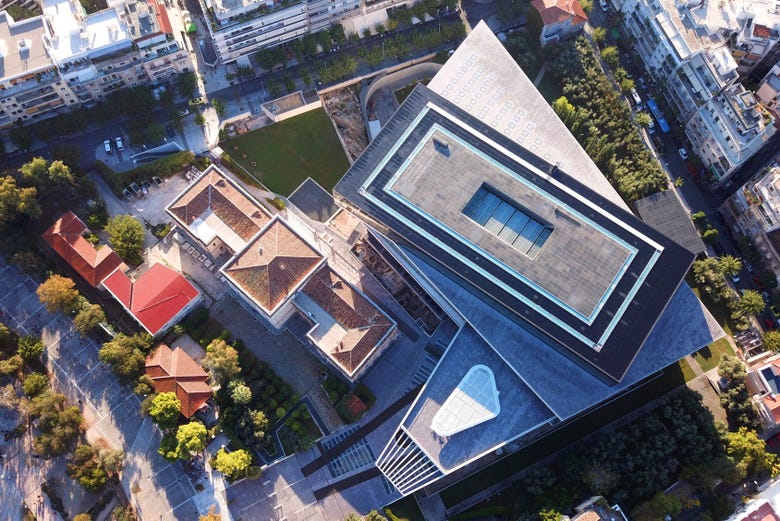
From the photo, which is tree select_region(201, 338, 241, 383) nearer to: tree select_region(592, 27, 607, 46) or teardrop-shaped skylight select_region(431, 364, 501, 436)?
teardrop-shaped skylight select_region(431, 364, 501, 436)

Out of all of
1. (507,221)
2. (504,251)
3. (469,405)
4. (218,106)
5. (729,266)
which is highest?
(218,106)

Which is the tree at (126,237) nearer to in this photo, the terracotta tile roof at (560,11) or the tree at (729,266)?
the terracotta tile roof at (560,11)

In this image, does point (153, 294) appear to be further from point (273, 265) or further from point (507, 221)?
point (507, 221)

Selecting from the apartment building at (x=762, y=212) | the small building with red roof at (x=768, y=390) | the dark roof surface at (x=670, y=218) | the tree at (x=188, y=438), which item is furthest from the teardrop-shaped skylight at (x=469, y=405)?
the apartment building at (x=762, y=212)

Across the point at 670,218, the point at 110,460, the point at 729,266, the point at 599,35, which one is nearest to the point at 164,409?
the point at 110,460

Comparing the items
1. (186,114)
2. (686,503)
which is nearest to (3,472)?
(186,114)

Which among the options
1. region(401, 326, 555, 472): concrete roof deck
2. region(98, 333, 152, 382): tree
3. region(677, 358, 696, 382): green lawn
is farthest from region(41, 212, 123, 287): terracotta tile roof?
region(677, 358, 696, 382): green lawn

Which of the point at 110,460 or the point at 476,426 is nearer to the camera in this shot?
the point at 110,460
